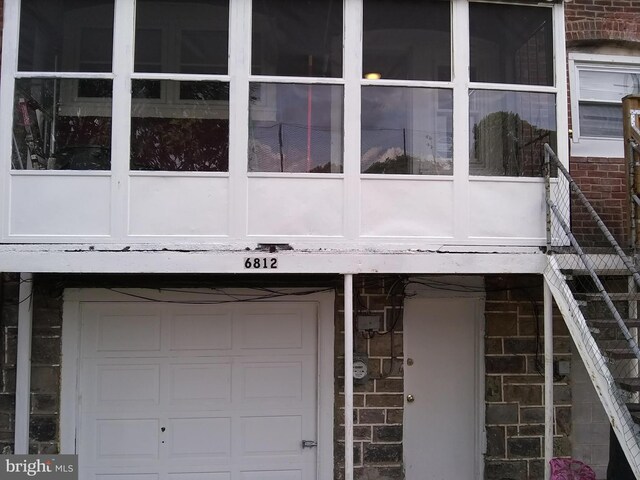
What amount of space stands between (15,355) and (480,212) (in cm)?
499

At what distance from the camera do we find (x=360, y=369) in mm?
6207

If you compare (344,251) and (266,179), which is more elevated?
(266,179)

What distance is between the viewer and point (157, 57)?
5.36m

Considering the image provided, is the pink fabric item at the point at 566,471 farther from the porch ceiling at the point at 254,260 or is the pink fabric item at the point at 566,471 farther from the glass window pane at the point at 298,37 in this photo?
the glass window pane at the point at 298,37

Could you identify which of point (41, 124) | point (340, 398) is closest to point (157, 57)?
point (41, 124)

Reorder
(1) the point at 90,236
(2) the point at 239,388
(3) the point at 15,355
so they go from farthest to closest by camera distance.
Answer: (2) the point at 239,388 → (3) the point at 15,355 → (1) the point at 90,236

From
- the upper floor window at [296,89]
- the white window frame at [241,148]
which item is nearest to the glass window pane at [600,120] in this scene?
the white window frame at [241,148]

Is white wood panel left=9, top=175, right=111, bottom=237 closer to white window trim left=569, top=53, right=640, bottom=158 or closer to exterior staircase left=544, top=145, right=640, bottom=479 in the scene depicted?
exterior staircase left=544, top=145, right=640, bottom=479

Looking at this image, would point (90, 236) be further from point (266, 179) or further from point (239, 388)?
point (239, 388)

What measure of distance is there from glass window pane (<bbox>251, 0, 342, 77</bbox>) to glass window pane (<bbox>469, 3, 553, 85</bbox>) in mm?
1416

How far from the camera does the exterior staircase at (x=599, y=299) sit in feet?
14.1

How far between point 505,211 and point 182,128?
323 centimetres

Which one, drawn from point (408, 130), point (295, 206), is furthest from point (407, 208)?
point (295, 206)

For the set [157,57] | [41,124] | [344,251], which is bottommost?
[344,251]
